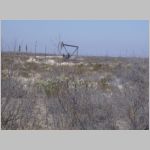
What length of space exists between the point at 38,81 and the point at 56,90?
1.30m

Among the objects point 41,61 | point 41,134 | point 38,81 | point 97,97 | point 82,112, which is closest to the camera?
point 41,134

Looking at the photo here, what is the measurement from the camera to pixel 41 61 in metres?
13.8

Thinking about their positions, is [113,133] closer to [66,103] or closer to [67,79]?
[66,103]

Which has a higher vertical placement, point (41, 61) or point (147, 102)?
point (41, 61)

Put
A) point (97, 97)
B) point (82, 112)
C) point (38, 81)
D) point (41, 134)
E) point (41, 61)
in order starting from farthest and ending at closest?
point (41, 61) → point (38, 81) → point (97, 97) → point (82, 112) → point (41, 134)

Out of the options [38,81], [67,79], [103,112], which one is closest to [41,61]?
[38,81]

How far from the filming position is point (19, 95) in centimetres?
609

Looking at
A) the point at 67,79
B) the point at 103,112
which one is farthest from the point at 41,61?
the point at 103,112

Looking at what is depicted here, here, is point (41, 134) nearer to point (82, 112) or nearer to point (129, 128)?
point (82, 112)

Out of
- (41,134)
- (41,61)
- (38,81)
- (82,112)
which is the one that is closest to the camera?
(41,134)

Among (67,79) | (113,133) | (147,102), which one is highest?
(67,79)

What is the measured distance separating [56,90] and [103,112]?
110 cm

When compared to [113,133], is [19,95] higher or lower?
higher

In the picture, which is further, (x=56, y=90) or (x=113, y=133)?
(x=56, y=90)
